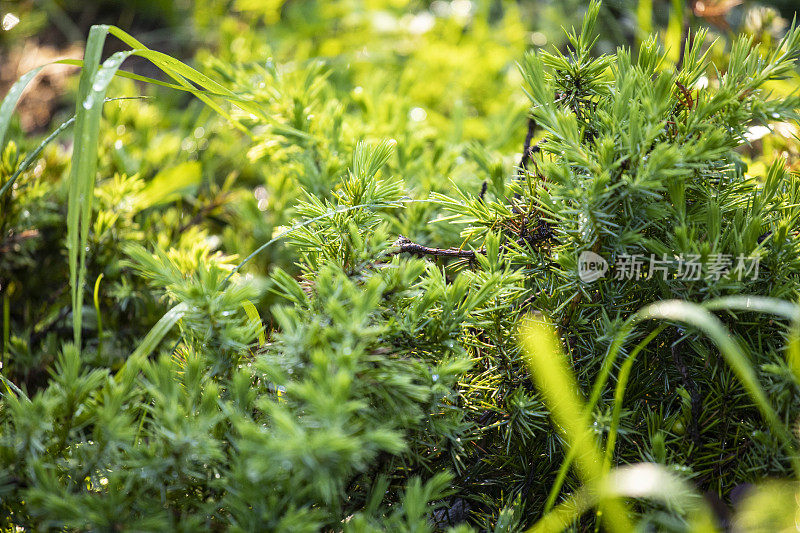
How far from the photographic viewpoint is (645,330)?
34.7 inches

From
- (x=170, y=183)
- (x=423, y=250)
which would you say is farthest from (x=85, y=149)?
(x=170, y=183)

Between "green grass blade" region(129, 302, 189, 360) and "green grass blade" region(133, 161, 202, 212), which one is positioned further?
"green grass blade" region(133, 161, 202, 212)

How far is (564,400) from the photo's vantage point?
30.3 inches

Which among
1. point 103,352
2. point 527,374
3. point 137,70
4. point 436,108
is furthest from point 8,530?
point 137,70

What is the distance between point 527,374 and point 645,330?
20 centimetres

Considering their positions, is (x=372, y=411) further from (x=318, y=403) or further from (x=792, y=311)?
(x=792, y=311)

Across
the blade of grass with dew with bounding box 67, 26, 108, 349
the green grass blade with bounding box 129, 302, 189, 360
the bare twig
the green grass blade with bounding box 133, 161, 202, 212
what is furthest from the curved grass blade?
the green grass blade with bounding box 133, 161, 202, 212

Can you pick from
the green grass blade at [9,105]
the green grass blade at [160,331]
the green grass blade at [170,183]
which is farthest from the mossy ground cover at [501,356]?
the green grass blade at [170,183]

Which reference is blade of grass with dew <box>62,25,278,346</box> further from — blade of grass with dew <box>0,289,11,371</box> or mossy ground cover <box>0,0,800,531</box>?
blade of grass with dew <box>0,289,11,371</box>
